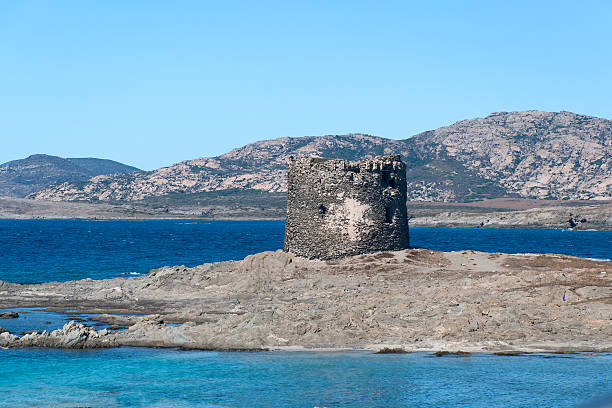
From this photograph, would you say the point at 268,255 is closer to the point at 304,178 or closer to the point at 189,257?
the point at 304,178

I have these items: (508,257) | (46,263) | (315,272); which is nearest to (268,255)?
(315,272)

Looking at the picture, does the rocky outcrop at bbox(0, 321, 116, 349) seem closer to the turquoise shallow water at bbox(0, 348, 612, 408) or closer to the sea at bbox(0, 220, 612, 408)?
the sea at bbox(0, 220, 612, 408)

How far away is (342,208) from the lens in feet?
125

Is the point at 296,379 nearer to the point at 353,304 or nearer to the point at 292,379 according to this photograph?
the point at 292,379

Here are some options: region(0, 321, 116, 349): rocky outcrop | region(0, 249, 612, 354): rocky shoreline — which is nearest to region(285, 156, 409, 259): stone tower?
region(0, 249, 612, 354): rocky shoreline

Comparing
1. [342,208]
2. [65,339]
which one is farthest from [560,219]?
[65,339]

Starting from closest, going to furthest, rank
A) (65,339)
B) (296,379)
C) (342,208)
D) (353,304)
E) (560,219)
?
(296,379) → (65,339) → (353,304) → (342,208) → (560,219)

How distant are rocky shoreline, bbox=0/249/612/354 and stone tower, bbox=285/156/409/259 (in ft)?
2.65

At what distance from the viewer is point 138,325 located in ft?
86.4

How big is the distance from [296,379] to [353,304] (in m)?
8.10

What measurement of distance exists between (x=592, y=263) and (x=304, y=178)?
562 inches

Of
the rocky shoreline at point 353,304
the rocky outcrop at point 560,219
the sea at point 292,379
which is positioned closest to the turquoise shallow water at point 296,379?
the sea at point 292,379

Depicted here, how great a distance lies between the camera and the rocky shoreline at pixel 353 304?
2411cm

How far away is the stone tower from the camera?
3816 centimetres
